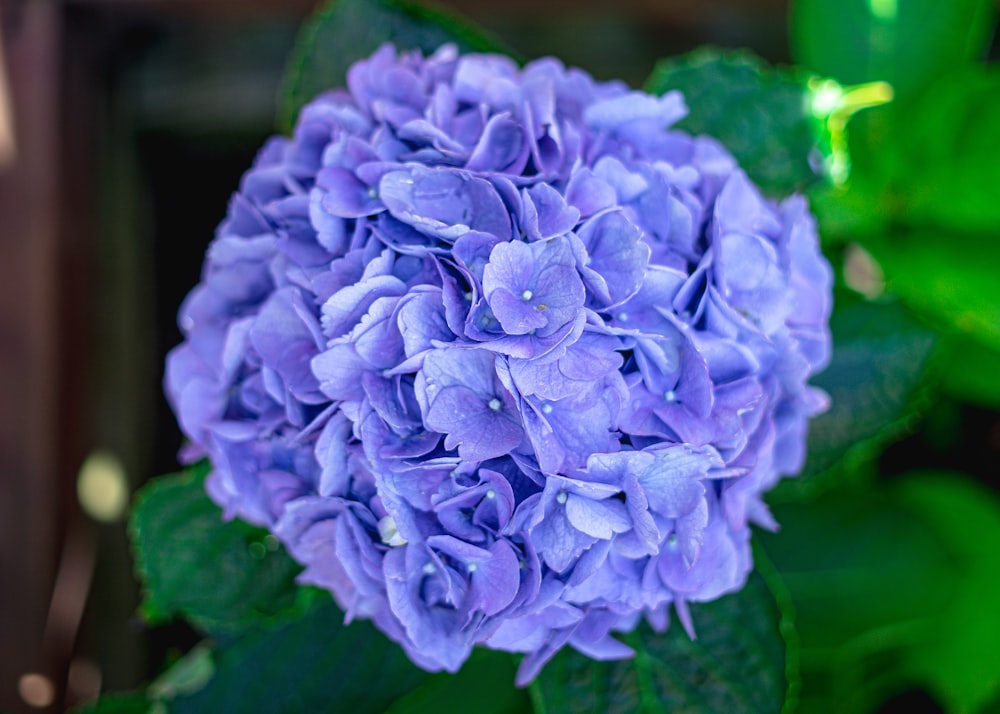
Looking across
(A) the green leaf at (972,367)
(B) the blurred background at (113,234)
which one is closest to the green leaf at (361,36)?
(B) the blurred background at (113,234)

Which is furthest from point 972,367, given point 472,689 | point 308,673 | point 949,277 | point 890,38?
point 308,673

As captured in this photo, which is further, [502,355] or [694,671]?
[694,671]

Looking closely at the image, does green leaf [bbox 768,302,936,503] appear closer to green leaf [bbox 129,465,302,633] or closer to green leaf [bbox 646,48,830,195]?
green leaf [bbox 646,48,830,195]

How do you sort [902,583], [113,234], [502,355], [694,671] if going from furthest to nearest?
[113,234], [902,583], [694,671], [502,355]

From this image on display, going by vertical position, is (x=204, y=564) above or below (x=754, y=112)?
below

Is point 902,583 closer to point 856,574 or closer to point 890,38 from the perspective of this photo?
point 856,574

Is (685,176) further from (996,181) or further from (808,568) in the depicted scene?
(808,568)
